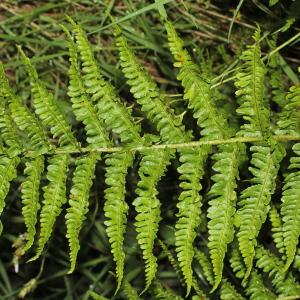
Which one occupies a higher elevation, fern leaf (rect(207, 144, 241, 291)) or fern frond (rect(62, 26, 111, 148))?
fern frond (rect(62, 26, 111, 148))

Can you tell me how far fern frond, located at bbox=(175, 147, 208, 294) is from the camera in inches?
62.1

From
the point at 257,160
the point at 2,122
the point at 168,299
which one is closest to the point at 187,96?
the point at 257,160

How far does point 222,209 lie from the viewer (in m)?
1.60

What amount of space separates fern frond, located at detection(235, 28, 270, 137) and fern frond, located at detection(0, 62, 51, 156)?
572 mm

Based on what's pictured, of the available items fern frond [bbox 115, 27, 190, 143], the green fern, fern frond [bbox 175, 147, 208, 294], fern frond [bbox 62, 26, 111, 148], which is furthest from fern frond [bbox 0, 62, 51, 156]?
fern frond [bbox 175, 147, 208, 294]

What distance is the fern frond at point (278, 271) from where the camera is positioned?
6.61 feet

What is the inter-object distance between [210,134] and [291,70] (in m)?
0.91

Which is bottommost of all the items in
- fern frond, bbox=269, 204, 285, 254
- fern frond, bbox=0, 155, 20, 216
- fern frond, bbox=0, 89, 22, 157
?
fern frond, bbox=269, 204, 285, 254

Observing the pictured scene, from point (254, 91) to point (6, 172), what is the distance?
74cm

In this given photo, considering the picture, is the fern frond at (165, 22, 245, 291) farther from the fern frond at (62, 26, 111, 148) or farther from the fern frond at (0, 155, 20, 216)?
the fern frond at (0, 155, 20, 216)

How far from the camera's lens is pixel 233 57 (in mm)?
2510

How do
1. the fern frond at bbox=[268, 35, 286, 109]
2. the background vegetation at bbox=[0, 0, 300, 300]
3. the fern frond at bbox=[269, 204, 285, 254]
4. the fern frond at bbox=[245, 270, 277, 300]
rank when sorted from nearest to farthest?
the fern frond at bbox=[269, 204, 285, 254] < the fern frond at bbox=[245, 270, 277, 300] < the fern frond at bbox=[268, 35, 286, 109] < the background vegetation at bbox=[0, 0, 300, 300]

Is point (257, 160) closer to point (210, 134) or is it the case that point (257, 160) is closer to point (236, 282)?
point (210, 134)

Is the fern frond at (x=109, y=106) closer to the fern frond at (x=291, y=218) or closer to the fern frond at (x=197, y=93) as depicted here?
the fern frond at (x=197, y=93)
